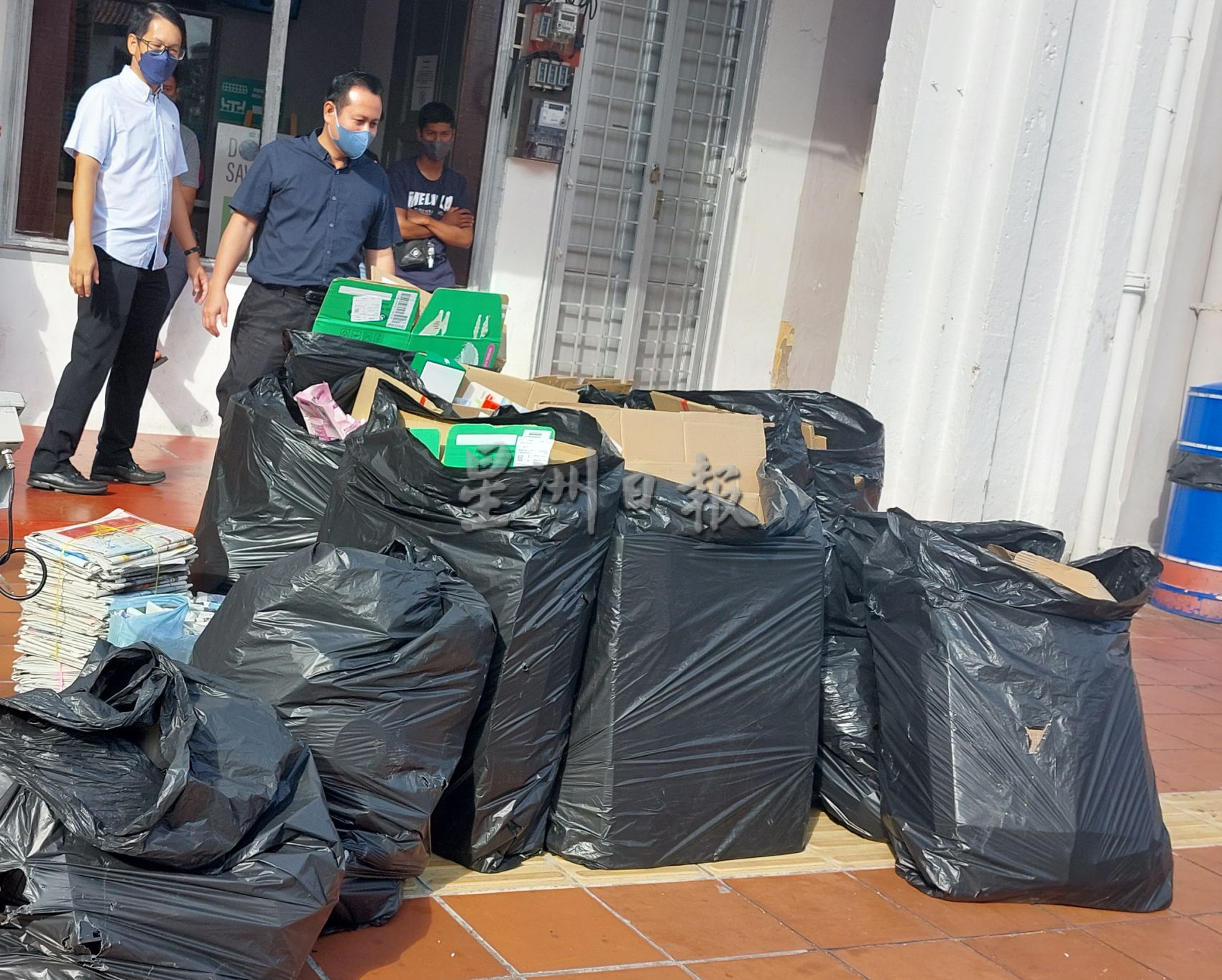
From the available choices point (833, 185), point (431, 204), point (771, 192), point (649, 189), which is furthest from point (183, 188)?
point (833, 185)

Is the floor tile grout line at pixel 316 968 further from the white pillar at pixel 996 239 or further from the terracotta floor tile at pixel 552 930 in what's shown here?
the white pillar at pixel 996 239

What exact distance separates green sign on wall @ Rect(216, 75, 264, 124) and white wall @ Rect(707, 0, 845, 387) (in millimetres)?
2889

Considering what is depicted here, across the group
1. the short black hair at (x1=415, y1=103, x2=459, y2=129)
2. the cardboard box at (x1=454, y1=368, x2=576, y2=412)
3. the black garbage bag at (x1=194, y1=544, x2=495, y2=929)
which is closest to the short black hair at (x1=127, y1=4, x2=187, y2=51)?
the short black hair at (x1=415, y1=103, x2=459, y2=129)

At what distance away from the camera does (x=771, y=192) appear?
7789 millimetres

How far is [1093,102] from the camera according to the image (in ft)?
18.1

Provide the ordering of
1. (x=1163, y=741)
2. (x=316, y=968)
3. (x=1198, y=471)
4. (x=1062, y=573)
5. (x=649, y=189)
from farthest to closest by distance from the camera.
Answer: (x=649, y=189), (x=1198, y=471), (x=1163, y=741), (x=1062, y=573), (x=316, y=968)

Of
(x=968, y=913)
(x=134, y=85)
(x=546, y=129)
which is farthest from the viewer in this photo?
(x=546, y=129)

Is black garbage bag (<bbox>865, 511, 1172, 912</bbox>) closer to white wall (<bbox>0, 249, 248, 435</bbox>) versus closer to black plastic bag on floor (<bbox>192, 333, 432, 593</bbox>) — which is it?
black plastic bag on floor (<bbox>192, 333, 432, 593</bbox>)

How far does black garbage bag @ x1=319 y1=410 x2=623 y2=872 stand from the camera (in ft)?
9.02

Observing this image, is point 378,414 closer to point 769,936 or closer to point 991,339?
point 769,936

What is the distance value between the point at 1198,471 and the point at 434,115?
4343 millimetres

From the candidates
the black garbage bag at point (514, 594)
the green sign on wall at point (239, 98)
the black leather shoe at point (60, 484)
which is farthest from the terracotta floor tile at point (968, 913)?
the green sign on wall at point (239, 98)

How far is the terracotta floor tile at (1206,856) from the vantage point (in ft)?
11.7

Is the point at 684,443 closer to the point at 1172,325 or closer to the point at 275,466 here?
the point at 275,466
